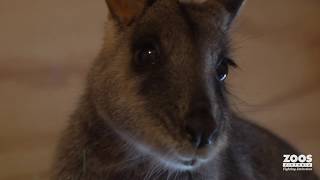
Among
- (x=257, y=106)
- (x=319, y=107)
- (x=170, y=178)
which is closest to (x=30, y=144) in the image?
(x=170, y=178)

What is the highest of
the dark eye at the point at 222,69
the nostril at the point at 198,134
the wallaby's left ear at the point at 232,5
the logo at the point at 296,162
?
the nostril at the point at 198,134

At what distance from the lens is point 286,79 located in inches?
58.1

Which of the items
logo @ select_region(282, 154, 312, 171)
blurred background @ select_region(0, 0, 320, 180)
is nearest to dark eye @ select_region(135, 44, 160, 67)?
blurred background @ select_region(0, 0, 320, 180)

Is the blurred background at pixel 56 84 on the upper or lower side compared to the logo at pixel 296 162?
upper

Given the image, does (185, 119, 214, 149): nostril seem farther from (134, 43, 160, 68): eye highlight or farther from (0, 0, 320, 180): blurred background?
(0, 0, 320, 180): blurred background

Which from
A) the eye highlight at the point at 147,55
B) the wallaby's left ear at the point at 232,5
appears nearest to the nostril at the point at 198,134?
the eye highlight at the point at 147,55

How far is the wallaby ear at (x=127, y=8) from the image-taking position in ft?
3.40

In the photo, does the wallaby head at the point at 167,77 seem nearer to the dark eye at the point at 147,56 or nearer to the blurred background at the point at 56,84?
the dark eye at the point at 147,56

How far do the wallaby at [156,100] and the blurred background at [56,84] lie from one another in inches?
5.8

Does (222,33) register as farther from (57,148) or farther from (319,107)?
(319,107)

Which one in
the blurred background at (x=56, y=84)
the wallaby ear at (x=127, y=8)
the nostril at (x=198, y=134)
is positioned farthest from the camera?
the blurred background at (x=56, y=84)

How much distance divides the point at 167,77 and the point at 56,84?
381 millimetres

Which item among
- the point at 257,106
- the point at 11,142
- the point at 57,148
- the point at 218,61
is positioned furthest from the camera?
the point at 257,106

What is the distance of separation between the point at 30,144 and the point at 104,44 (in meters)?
0.28
